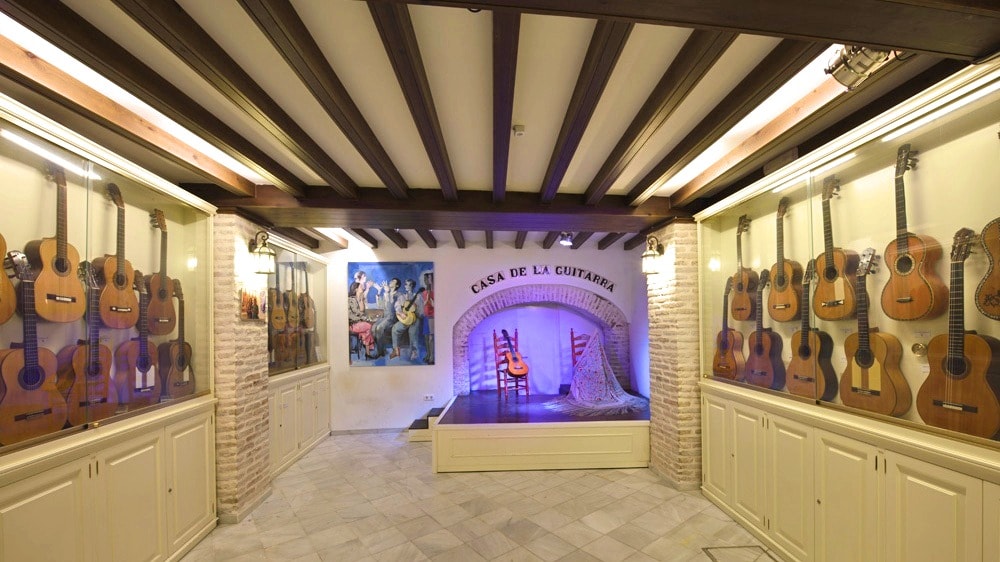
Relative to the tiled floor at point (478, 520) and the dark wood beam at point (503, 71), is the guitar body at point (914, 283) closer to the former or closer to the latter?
the tiled floor at point (478, 520)

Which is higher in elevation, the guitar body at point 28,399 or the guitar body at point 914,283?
the guitar body at point 914,283

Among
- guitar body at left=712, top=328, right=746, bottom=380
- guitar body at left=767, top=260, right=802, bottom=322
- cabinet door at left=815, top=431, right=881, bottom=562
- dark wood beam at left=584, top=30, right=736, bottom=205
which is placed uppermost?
dark wood beam at left=584, top=30, right=736, bottom=205

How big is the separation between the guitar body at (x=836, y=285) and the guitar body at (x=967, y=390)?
508 mm

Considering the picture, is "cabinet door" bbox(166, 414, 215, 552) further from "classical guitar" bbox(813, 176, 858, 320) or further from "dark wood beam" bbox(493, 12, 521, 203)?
"classical guitar" bbox(813, 176, 858, 320)

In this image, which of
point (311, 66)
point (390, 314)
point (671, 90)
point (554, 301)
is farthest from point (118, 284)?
point (554, 301)

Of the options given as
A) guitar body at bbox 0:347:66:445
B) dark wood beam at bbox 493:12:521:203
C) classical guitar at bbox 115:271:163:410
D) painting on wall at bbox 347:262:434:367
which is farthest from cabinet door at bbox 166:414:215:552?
dark wood beam at bbox 493:12:521:203

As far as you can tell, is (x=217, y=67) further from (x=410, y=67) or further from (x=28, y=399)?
(x=28, y=399)

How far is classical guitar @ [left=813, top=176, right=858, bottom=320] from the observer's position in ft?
8.22

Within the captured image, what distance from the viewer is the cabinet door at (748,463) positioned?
321 centimetres

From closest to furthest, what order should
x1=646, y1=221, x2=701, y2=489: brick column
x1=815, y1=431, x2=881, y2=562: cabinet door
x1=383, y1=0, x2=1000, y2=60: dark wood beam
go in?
x1=383, y1=0, x2=1000, y2=60: dark wood beam
x1=815, y1=431, x2=881, y2=562: cabinet door
x1=646, y1=221, x2=701, y2=489: brick column

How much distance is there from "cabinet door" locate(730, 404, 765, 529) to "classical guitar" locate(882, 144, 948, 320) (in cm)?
140

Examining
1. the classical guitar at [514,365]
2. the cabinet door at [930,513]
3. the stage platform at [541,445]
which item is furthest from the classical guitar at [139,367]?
the cabinet door at [930,513]

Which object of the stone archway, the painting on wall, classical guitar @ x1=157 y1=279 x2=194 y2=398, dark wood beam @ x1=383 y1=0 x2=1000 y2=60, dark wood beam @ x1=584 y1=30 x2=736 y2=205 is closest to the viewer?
dark wood beam @ x1=383 y1=0 x2=1000 y2=60

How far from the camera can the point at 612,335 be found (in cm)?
717
